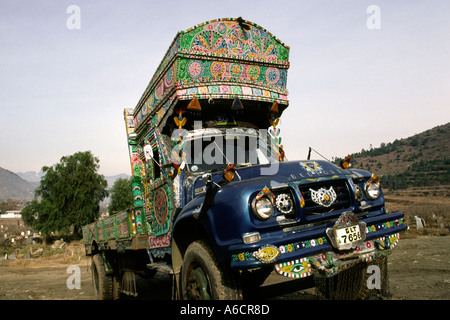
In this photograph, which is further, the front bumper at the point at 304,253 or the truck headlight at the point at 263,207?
the truck headlight at the point at 263,207

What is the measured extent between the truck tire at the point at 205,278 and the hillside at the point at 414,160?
55291 millimetres

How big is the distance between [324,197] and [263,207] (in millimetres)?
659

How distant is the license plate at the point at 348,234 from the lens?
288 centimetres

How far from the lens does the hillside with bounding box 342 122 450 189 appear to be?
6241 cm

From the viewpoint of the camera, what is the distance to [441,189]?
5362 centimetres

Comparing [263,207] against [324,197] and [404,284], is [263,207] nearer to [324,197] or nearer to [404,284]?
[324,197]

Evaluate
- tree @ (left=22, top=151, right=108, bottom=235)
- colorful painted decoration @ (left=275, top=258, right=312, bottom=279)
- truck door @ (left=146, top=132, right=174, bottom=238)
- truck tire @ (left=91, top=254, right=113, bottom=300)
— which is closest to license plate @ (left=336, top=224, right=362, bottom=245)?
colorful painted decoration @ (left=275, top=258, right=312, bottom=279)

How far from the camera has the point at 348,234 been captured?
2.93 m

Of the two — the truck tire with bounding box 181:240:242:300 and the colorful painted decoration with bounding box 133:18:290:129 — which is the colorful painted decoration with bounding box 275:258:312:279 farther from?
the colorful painted decoration with bounding box 133:18:290:129

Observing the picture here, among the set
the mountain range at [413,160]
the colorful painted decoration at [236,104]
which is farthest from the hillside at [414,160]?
the colorful painted decoration at [236,104]

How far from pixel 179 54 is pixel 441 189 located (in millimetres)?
61013

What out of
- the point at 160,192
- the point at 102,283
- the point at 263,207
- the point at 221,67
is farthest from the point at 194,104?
the point at 102,283

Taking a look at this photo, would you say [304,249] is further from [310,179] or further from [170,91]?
Answer: [170,91]

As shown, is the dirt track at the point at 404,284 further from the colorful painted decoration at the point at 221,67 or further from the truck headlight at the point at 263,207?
the colorful painted decoration at the point at 221,67
